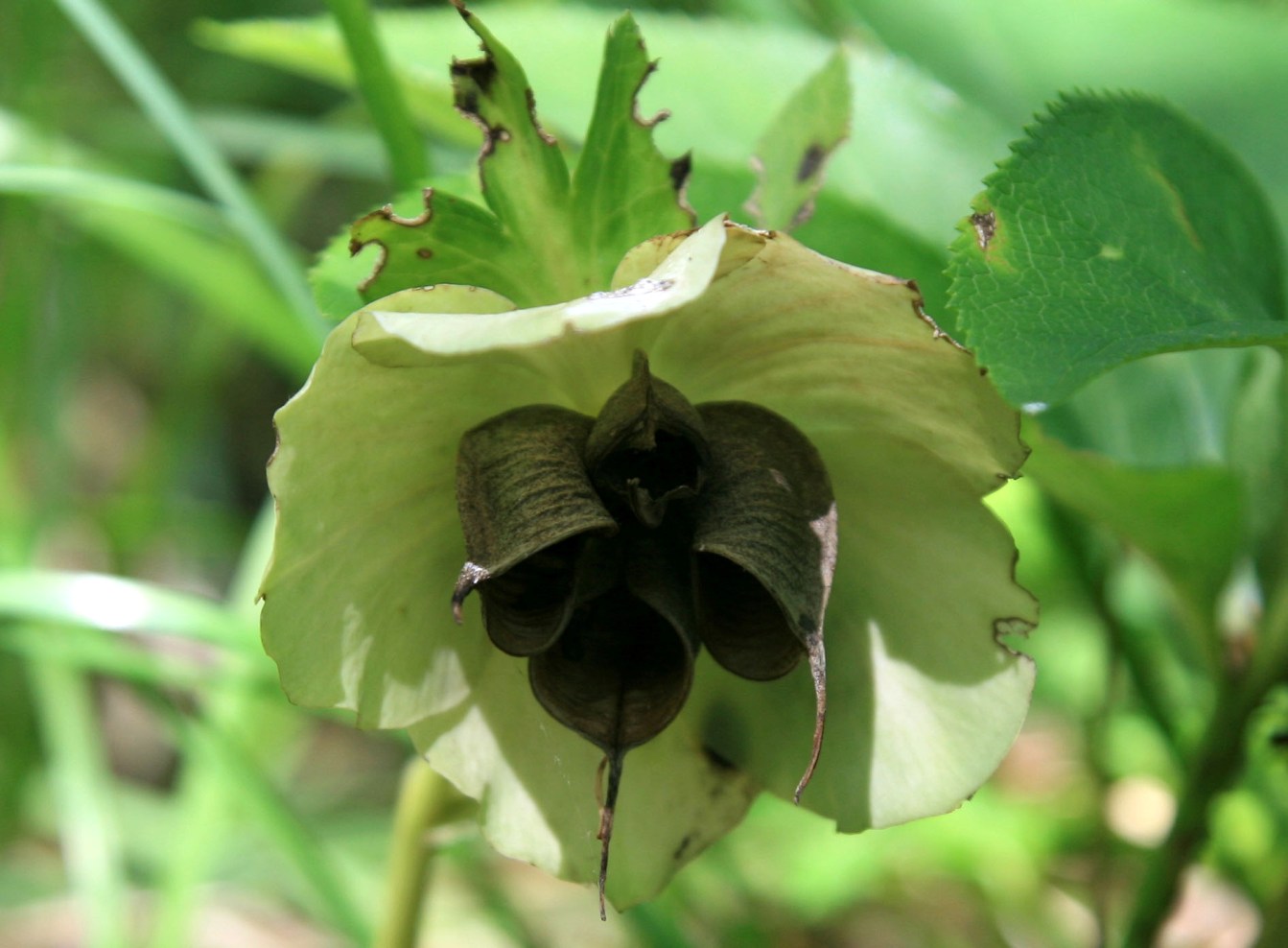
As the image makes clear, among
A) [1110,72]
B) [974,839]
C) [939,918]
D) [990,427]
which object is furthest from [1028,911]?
[990,427]

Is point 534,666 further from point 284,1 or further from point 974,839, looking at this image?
point 284,1

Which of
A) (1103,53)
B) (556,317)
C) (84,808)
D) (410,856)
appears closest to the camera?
(556,317)

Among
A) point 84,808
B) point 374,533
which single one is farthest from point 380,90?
point 84,808

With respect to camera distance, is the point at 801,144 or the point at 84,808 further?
the point at 84,808

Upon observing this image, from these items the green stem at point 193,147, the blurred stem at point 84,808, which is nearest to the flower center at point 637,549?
the green stem at point 193,147

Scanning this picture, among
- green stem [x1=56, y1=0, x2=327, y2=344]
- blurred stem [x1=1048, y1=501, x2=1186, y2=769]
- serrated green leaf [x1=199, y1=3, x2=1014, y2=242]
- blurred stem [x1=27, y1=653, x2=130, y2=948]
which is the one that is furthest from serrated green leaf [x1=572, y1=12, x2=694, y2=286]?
blurred stem [x1=27, y1=653, x2=130, y2=948]

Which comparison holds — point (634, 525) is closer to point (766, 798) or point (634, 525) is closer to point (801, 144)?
point (801, 144)

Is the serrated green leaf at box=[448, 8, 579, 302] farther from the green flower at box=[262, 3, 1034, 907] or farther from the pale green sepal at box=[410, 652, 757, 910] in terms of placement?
the pale green sepal at box=[410, 652, 757, 910]
